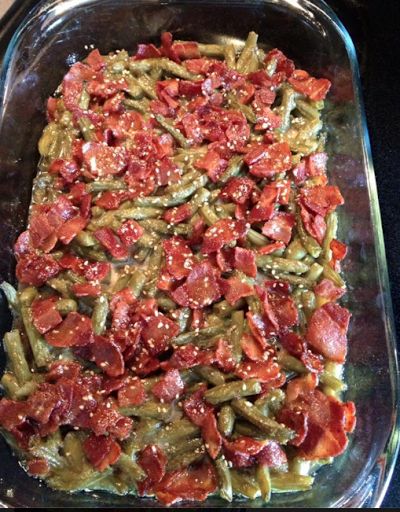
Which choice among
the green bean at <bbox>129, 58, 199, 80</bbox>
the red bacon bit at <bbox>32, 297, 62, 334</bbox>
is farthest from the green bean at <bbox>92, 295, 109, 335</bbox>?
the green bean at <bbox>129, 58, 199, 80</bbox>

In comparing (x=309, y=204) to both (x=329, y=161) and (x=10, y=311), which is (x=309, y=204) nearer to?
(x=329, y=161)

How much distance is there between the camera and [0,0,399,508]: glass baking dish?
248 centimetres

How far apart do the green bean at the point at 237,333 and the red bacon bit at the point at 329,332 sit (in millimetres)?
262

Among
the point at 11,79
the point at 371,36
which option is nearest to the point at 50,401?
the point at 11,79

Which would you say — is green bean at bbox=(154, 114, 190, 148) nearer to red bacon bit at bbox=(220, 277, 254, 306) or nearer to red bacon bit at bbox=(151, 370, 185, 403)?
red bacon bit at bbox=(220, 277, 254, 306)

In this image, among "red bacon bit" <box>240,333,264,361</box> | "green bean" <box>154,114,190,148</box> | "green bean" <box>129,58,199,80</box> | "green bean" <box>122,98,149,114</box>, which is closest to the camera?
"red bacon bit" <box>240,333,264,361</box>

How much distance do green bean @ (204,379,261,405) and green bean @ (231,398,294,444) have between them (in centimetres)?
4

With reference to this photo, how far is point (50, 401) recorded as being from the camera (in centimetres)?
248

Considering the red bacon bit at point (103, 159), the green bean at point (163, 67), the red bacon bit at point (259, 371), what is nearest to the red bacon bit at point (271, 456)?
the red bacon bit at point (259, 371)

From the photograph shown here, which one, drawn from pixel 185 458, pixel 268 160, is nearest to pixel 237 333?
pixel 185 458

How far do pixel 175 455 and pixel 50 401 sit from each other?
483 mm

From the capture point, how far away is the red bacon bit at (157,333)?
262 cm


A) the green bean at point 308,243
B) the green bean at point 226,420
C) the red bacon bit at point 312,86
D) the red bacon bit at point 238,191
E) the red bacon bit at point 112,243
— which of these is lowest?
the green bean at point 226,420

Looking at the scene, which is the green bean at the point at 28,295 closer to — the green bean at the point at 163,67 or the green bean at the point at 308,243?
the green bean at the point at 308,243
